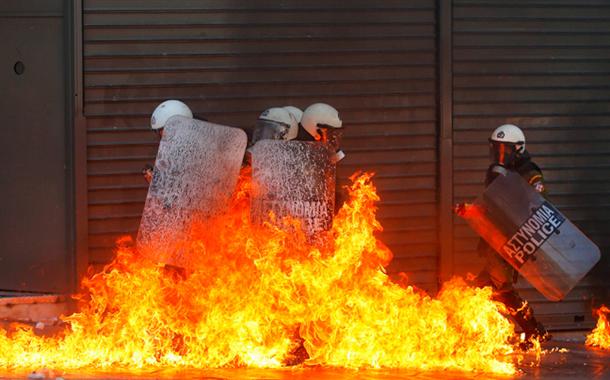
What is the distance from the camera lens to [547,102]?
10117 millimetres

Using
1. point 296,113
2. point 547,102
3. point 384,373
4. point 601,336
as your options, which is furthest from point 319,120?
point 601,336

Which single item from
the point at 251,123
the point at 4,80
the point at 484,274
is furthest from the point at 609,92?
the point at 4,80

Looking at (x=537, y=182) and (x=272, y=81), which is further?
(x=272, y=81)

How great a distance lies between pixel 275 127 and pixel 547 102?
3.31 metres

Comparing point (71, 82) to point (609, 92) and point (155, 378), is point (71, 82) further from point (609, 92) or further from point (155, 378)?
point (609, 92)

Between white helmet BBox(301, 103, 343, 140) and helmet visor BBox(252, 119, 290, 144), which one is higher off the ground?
white helmet BBox(301, 103, 343, 140)

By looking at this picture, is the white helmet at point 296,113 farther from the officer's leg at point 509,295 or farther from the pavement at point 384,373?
the pavement at point 384,373

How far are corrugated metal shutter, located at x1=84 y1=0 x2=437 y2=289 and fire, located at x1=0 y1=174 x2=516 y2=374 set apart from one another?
2.08m

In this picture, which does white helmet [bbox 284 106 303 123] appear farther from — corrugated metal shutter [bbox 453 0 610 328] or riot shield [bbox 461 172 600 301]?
corrugated metal shutter [bbox 453 0 610 328]

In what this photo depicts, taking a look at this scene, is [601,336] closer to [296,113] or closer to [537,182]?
[537,182]

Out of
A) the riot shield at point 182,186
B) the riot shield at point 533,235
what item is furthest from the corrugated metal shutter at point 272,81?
the riot shield at point 182,186

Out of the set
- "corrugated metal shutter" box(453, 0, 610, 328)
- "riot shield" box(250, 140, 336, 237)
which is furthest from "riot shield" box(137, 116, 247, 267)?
"corrugated metal shutter" box(453, 0, 610, 328)

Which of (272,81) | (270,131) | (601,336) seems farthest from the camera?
(272,81)

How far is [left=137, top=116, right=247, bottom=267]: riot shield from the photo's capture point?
7660mm
